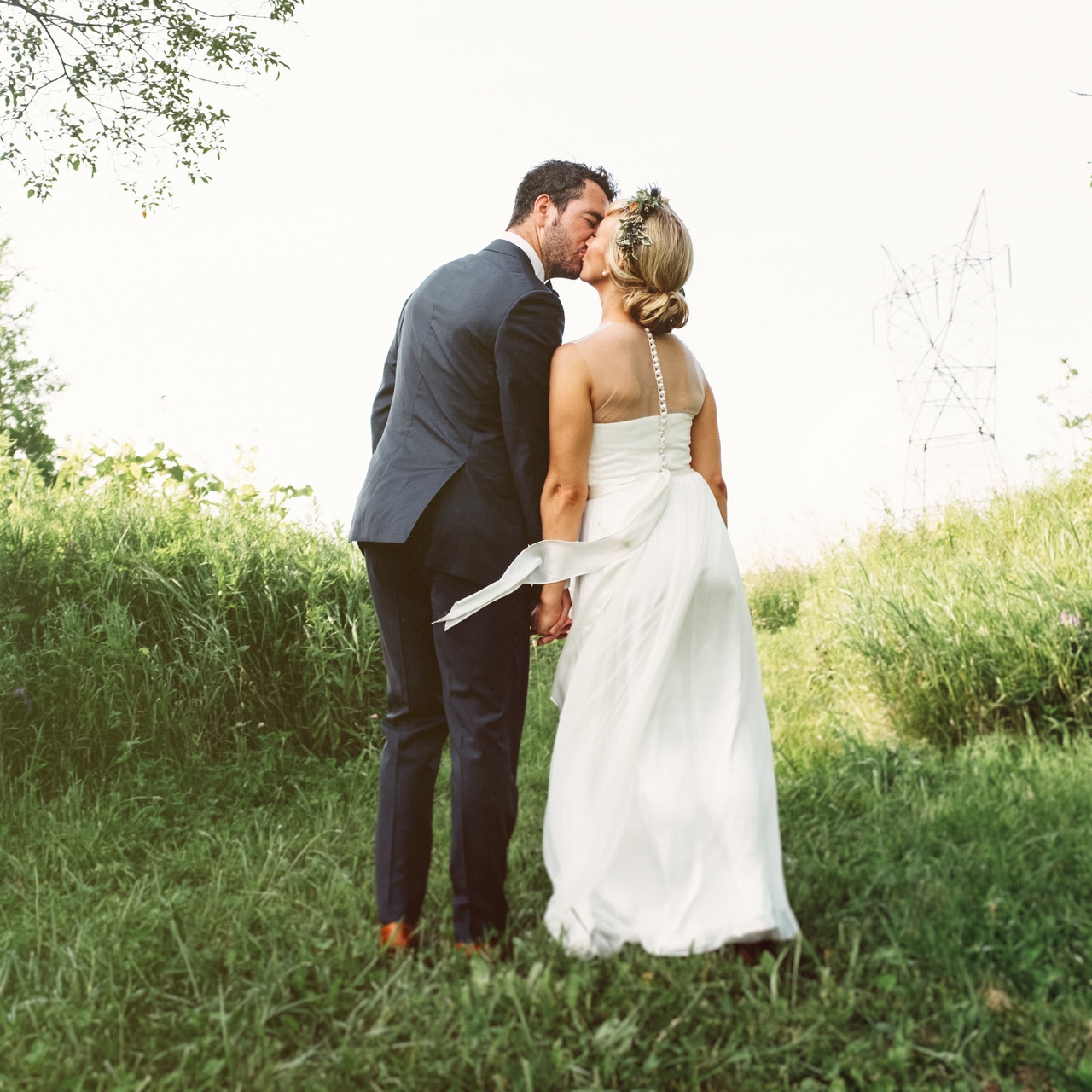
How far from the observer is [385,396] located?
12.2 feet

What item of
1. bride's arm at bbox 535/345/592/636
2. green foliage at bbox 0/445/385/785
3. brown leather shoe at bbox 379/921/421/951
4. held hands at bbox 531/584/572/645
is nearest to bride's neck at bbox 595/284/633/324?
bride's arm at bbox 535/345/592/636

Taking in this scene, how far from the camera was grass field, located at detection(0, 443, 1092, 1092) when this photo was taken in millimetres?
2709

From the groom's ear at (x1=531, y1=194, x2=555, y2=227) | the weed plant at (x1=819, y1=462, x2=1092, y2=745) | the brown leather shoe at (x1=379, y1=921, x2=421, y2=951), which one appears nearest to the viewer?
the brown leather shoe at (x1=379, y1=921, x2=421, y2=951)

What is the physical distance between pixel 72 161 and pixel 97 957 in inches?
346

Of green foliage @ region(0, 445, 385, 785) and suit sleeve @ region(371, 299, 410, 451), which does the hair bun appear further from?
green foliage @ region(0, 445, 385, 785)

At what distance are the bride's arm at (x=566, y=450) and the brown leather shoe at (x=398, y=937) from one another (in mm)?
1173

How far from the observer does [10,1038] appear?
2.92m

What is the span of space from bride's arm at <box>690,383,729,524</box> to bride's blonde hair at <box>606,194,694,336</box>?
1.25ft

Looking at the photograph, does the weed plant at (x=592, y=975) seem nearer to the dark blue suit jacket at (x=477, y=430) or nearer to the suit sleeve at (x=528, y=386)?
the dark blue suit jacket at (x=477, y=430)

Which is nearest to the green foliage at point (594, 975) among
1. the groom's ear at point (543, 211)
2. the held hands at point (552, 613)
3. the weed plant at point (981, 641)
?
the weed plant at point (981, 641)

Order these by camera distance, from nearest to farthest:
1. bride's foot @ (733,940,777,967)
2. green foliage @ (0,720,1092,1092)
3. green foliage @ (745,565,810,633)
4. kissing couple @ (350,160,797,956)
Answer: green foliage @ (0,720,1092,1092)
bride's foot @ (733,940,777,967)
kissing couple @ (350,160,797,956)
green foliage @ (745,565,810,633)

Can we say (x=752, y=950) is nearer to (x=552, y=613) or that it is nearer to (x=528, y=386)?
(x=552, y=613)

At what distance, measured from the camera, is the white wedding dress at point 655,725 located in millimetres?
3080

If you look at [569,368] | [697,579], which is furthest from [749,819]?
[569,368]
